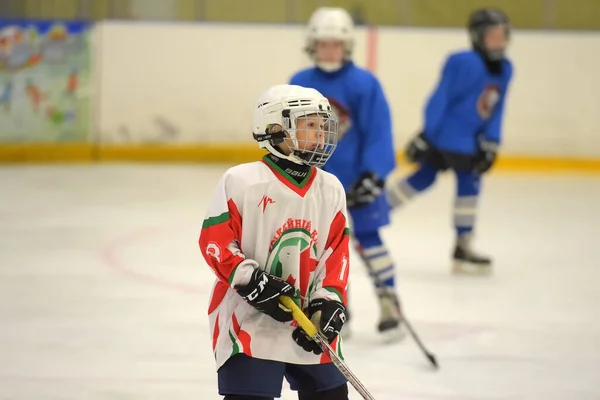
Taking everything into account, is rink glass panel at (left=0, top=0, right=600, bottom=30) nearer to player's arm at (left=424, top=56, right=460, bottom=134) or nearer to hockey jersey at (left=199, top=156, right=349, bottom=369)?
player's arm at (left=424, top=56, right=460, bottom=134)

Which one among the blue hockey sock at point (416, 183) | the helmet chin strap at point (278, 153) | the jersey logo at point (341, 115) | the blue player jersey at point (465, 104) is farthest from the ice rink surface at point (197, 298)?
the helmet chin strap at point (278, 153)

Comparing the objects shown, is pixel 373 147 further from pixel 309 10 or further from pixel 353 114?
pixel 309 10

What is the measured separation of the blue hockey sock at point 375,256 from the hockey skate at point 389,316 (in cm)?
5

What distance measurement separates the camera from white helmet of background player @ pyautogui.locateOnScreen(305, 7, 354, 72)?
3.71 m

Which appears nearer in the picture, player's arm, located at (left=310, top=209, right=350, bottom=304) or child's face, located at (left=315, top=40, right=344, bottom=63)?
player's arm, located at (left=310, top=209, right=350, bottom=304)

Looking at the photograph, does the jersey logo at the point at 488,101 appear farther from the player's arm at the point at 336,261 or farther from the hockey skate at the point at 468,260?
the player's arm at the point at 336,261

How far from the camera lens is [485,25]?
16.4 ft

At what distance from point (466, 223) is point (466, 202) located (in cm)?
10

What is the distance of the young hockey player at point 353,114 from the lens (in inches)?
146

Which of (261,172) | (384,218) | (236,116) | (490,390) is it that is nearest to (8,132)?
(236,116)

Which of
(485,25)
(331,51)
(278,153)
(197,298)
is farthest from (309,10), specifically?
(278,153)

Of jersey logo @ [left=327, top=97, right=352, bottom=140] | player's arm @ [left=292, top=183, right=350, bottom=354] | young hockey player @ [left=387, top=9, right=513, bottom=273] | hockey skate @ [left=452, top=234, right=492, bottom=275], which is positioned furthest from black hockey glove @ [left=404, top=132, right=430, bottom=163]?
player's arm @ [left=292, top=183, right=350, bottom=354]

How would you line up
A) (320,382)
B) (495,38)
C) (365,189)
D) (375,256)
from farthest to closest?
(495,38) → (375,256) → (365,189) → (320,382)

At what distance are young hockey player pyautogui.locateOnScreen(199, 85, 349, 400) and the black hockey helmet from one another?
2.86 m
